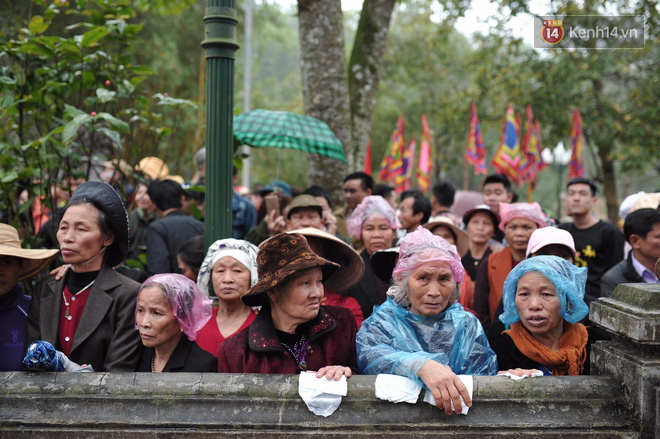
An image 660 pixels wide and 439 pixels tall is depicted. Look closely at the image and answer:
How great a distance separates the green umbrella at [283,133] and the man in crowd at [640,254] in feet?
8.82

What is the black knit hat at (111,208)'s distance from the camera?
11.0 ft

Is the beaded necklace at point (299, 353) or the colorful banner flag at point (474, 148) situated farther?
the colorful banner flag at point (474, 148)

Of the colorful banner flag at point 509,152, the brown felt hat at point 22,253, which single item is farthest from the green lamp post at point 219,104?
the colorful banner flag at point 509,152

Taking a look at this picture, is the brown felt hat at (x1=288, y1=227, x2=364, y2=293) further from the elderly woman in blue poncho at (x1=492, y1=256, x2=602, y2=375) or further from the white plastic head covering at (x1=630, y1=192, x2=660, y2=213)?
the white plastic head covering at (x1=630, y1=192, x2=660, y2=213)

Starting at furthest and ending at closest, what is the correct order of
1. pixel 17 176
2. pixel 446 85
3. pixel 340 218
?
1. pixel 446 85
2. pixel 340 218
3. pixel 17 176

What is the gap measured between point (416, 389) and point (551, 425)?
1.94 ft

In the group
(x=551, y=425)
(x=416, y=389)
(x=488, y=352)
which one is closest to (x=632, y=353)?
(x=551, y=425)

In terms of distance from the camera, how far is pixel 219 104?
364 centimetres

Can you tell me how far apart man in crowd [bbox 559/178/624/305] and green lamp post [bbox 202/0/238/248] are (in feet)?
10.7

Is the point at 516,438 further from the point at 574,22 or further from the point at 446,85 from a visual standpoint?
the point at 446,85

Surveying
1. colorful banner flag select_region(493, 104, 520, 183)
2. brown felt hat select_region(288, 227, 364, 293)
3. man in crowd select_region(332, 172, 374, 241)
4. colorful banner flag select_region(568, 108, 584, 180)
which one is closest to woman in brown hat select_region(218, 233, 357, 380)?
brown felt hat select_region(288, 227, 364, 293)

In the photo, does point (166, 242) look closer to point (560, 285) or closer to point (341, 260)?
point (341, 260)

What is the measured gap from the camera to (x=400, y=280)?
3.24 metres

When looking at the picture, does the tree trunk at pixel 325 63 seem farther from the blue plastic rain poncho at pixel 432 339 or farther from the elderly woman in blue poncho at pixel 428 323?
the blue plastic rain poncho at pixel 432 339
